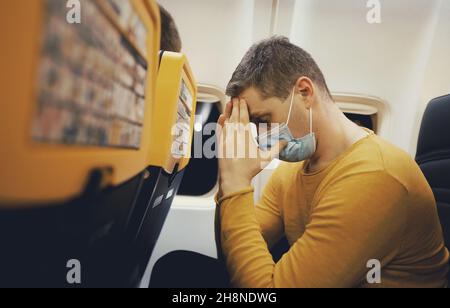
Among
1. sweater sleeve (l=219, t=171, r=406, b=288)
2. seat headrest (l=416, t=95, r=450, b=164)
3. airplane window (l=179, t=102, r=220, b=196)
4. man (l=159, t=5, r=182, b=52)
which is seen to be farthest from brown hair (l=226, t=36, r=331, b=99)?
seat headrest (l=416, t=95, r=450, b=164)

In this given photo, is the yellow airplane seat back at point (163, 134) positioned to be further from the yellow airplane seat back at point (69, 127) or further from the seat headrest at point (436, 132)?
the seat headrest at point (436, 132)

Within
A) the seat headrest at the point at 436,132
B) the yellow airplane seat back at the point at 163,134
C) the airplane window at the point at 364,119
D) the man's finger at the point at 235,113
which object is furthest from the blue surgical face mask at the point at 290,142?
the airplane window at the point at 364,119

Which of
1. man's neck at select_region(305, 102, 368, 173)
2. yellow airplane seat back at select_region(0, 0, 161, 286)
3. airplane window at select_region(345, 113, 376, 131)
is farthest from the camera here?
airplane window at select_region(345, 113, 376, 131)

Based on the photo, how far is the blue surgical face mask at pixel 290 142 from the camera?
1.01 meters

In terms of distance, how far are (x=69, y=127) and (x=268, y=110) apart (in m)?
0.72

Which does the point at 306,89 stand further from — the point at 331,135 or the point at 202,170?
the point at 202,170

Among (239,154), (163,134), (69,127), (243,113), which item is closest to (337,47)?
(243,113)

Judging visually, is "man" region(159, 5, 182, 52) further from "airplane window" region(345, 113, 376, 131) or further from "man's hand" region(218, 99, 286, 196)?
"airplane window" region(345, 113, 376, 131)

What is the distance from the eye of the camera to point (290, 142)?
3.37ft

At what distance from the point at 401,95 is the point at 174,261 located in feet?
5.31

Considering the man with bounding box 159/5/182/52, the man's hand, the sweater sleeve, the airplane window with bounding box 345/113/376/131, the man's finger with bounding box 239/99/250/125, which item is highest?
the man with bounding box 159/5/182/52

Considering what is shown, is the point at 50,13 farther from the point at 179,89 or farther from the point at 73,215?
the point at 179,89

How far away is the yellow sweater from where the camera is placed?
2.54 feet
